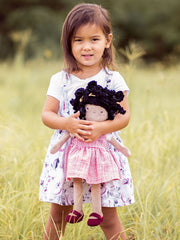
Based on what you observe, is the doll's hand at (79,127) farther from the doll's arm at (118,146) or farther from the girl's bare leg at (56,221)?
the girl's bare leg at (56,221)

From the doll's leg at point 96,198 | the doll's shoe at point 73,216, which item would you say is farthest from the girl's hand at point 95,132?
the doll's shoe at point 73,216

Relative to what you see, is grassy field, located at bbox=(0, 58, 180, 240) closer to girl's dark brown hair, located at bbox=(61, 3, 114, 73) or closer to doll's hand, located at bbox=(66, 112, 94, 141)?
doll's hand, located at bbox=(66, 112, 94, 141)

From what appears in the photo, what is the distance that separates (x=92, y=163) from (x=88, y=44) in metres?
0.53

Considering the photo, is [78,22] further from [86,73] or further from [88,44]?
[86,73]

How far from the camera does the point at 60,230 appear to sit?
182cm

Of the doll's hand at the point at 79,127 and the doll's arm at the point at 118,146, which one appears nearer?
the doll's hand at the point at 79,127

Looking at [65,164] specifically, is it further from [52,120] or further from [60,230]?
[60,230]

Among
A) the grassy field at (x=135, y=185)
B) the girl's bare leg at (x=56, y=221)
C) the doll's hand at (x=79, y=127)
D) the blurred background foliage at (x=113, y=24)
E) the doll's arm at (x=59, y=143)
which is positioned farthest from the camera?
the blurred background foliage at (x=113, y=24)

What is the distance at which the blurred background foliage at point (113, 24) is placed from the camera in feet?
51.2

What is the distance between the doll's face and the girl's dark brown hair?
0.26m

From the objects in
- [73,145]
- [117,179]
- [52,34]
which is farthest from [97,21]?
[52,34]

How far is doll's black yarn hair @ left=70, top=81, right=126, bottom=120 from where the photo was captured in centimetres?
150

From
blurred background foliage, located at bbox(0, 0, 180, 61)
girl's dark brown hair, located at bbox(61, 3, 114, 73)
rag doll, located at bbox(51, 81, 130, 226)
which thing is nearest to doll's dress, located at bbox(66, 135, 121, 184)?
rag doll, located at bbox(51, 81, 130, 226)

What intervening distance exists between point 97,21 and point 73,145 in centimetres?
57
